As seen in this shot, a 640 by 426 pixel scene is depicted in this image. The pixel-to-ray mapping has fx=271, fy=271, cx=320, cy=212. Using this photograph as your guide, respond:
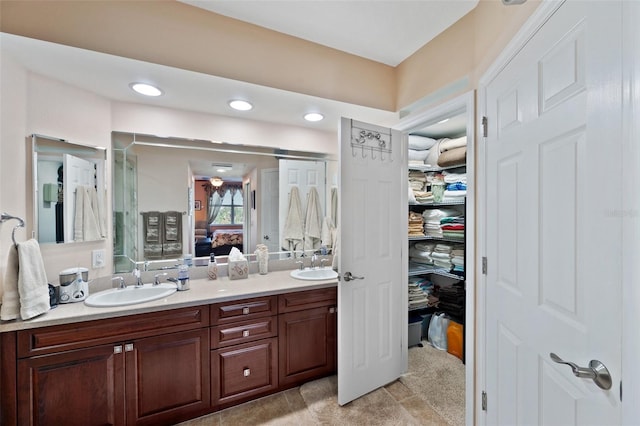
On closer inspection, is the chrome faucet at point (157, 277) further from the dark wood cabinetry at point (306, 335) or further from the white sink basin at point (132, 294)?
the dark wood cabinetry at point (306, 335)

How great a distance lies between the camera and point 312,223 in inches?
109

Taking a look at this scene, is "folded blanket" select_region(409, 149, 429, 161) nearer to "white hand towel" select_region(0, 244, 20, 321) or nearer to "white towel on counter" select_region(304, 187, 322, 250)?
"white towel on counter" select_region(304, 187, 322, 250)

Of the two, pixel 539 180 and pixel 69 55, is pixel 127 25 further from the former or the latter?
pixel 539 180

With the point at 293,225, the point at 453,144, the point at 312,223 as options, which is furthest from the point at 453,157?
the point at 293,225

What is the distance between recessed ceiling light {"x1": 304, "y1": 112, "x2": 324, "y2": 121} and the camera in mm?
2358

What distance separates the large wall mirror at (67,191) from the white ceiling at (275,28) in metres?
0.45

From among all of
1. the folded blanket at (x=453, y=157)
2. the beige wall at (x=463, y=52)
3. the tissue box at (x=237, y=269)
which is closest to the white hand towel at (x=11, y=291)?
the tissue box at (x=237, y=269)

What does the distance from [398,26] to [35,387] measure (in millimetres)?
3001

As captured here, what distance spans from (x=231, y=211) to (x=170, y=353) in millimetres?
1173

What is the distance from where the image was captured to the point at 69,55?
149cm

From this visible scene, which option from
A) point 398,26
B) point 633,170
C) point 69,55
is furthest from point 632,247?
point 69,55

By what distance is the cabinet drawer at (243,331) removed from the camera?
1.82 m

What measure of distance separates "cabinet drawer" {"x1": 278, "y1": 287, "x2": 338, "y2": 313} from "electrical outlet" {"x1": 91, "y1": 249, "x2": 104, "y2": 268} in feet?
4.37

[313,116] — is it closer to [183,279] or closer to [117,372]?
[183,279]
